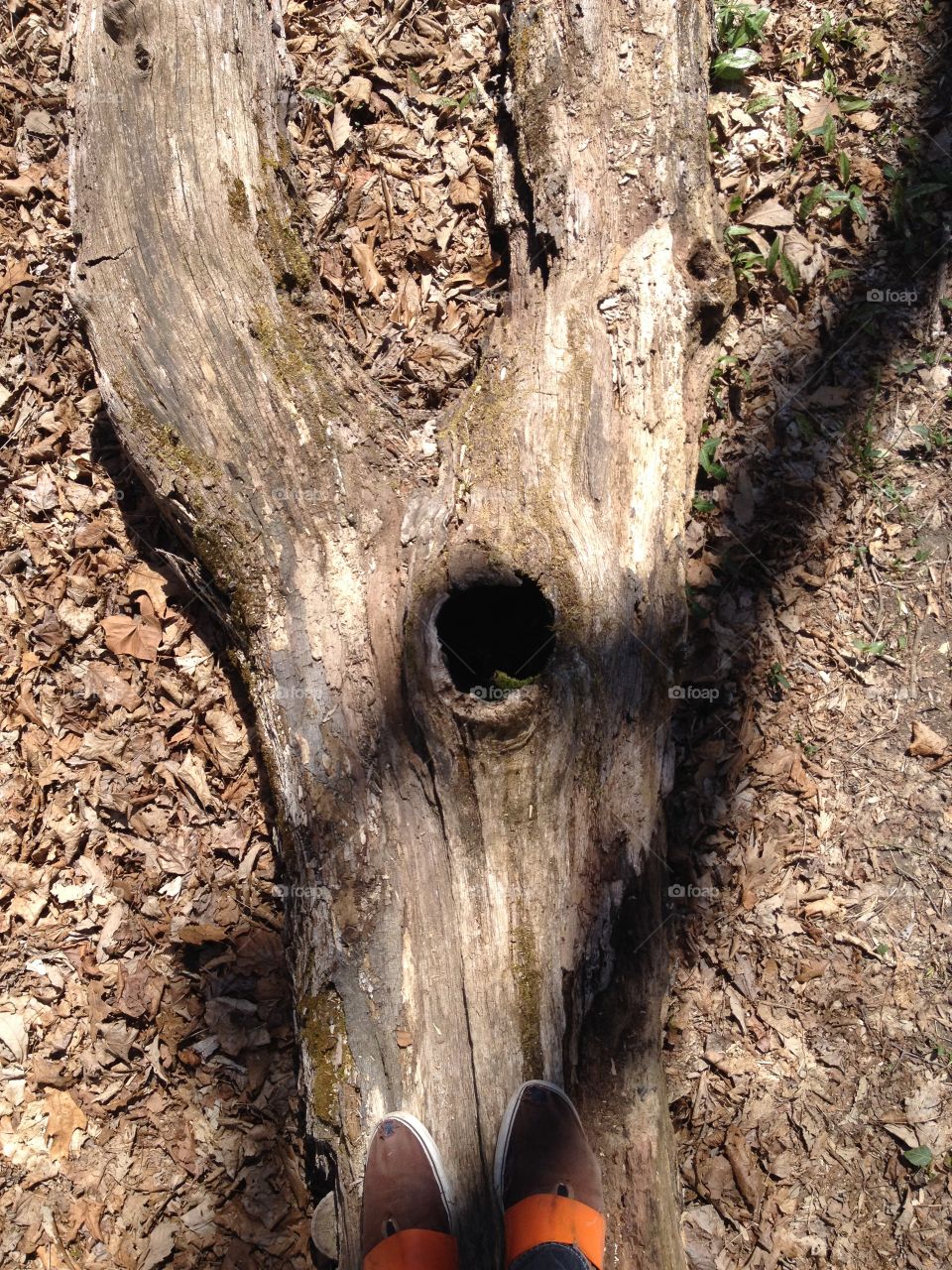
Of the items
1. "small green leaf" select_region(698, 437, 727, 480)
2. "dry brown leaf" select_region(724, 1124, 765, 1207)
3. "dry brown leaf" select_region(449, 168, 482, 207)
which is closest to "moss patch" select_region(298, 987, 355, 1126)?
"dry brown leaf" select_region(724, 1124, 765, 1207)

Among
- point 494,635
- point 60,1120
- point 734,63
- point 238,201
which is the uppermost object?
point 734,63

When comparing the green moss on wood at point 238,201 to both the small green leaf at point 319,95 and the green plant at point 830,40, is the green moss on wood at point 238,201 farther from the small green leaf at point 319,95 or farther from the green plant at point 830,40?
the green plant at point 830,40

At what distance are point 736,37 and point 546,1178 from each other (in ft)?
14.4

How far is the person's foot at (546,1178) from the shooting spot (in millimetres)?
2377

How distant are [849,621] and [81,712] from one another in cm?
304

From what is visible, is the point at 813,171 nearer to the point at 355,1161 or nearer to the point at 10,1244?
the point at 355,1161

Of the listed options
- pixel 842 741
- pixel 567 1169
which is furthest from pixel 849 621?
pixel 567 1169

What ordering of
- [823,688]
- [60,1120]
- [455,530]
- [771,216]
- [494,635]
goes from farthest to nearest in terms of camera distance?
[771,216], [823,688], [60,1120], [494,635], [455,530]

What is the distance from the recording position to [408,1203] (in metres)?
2.40

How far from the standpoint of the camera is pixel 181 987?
3.19 m

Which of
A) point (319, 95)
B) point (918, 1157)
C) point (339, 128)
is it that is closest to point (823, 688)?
point (918, 1157)

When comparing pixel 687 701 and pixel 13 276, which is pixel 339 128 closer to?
pixel 13 276

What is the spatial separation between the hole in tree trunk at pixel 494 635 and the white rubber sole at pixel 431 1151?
1190 mm

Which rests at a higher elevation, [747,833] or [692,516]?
[692,516]
